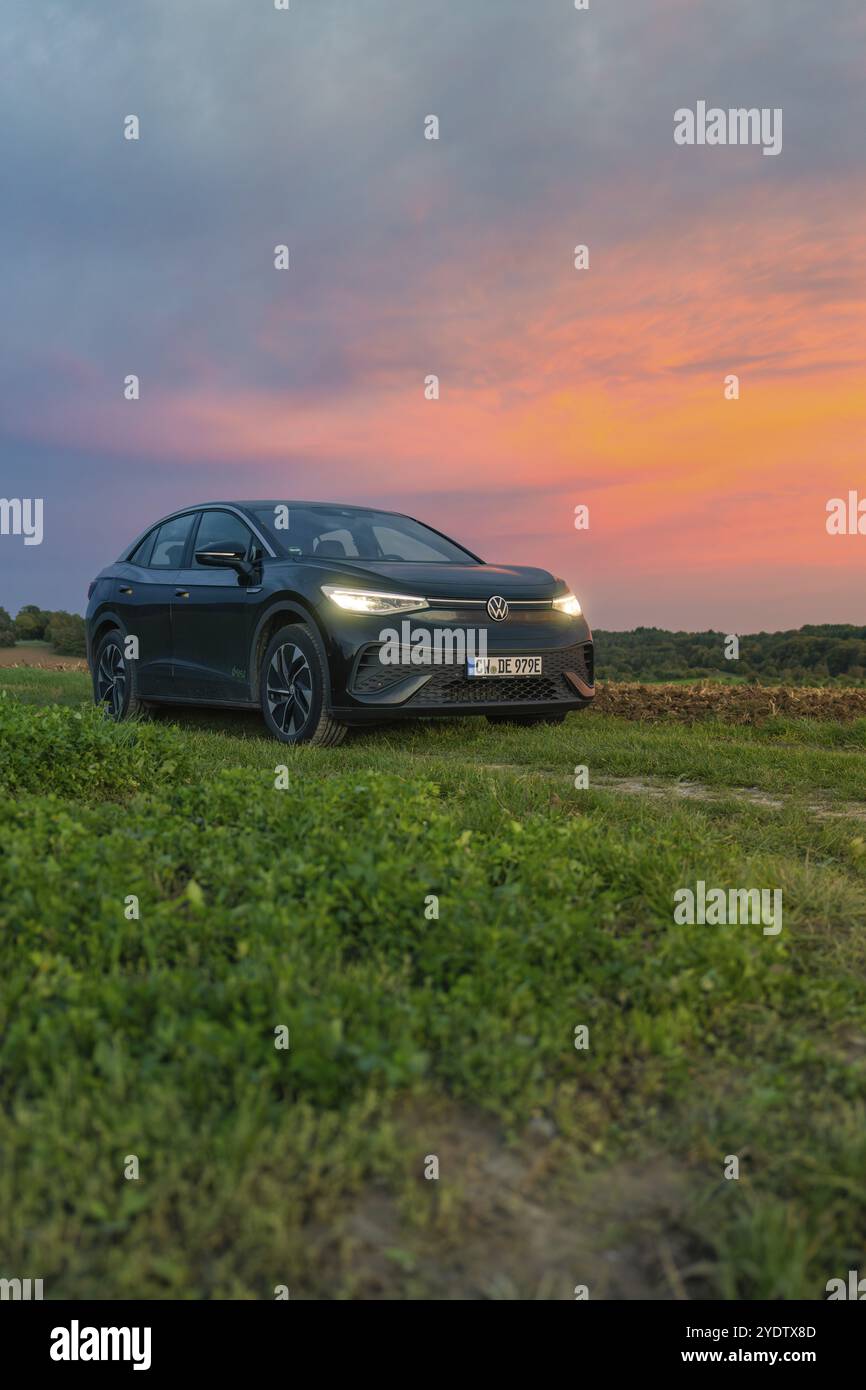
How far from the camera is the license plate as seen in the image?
8.05 metres

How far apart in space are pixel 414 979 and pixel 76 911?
3.67ft

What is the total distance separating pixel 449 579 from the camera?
8266mm

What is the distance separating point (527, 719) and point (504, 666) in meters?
1.46

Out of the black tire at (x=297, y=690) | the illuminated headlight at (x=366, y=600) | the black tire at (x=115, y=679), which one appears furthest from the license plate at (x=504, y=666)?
the black tire at (x=115, y=679)

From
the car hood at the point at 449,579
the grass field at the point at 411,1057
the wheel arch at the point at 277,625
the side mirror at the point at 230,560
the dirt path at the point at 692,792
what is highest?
the side mirror at the point at 230,560

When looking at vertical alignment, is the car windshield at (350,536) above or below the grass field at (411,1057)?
above

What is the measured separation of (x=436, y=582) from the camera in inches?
320

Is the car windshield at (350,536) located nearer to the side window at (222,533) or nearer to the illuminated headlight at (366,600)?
the side window at (222,533)

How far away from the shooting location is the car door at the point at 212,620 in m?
8.77

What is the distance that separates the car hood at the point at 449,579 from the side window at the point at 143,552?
3.08 meters

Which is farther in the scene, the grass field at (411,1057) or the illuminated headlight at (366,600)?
the illuminated headlight at (366,600)

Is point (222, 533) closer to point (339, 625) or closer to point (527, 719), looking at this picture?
point (339, 625)

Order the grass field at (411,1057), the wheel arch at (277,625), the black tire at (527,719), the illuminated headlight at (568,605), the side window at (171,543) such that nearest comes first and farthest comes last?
the grass field at (411,1057)
the wheel arch at (277,625)
the illuminated headlight at (568,605)
the black tire at (527,719)
the side window at (171,543)
